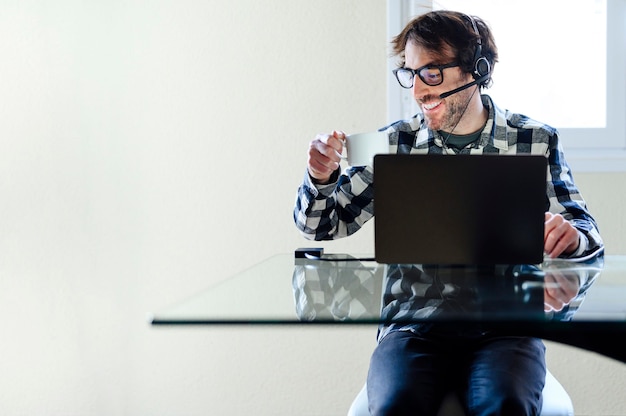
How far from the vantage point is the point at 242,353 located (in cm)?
268

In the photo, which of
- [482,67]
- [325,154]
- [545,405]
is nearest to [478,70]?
[482,67]

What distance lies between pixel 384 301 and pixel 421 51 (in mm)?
1016

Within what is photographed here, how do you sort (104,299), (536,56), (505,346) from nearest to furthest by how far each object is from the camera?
(505,346) < (536,56) < (104,299)

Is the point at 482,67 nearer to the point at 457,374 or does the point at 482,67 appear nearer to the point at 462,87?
the point at 462,87

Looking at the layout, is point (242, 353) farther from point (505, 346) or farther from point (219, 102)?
point (505, 346)

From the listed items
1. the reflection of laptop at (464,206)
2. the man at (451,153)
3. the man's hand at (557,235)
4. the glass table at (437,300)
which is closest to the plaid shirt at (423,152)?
the man at (451,153)

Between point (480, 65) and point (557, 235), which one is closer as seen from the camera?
point (557, 235)

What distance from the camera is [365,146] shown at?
4.98 feet

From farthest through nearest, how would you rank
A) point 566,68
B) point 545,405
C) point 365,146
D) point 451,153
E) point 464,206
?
point 566,68 < point 451,153 < point 365,146 < point 545,405 < point 464,206

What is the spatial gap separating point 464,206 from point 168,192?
5.36 ft

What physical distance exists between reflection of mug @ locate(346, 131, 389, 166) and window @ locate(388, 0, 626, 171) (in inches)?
40.7

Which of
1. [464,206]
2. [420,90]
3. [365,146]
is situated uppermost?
[420,90]

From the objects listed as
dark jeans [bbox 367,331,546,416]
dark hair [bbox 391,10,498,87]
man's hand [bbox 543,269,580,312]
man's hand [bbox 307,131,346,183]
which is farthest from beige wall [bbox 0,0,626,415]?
man's hand [bbox 543,269,580,312]

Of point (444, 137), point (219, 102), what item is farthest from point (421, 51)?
point (219, 102)
